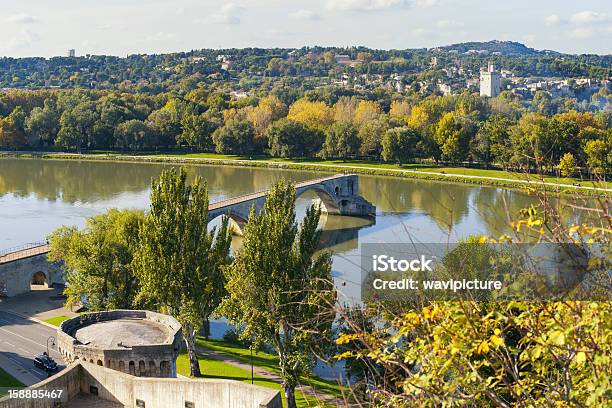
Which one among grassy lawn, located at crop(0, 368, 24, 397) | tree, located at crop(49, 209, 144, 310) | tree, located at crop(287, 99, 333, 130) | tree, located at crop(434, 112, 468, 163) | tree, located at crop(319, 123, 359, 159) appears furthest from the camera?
tree, located at crop(287, 99, 333, 130)

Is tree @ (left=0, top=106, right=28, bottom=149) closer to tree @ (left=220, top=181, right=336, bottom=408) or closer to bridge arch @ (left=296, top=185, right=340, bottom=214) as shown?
bridge arch @ (left=296, top=185, right=340, bottom=214)

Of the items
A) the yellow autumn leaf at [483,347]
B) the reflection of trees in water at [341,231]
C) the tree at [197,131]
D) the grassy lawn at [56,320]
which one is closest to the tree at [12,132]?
the tree at [197,131]

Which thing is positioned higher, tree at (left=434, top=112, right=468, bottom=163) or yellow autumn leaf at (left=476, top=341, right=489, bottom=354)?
yellow autumn leaf at (left=476, top=341, right=489, bottom=354)

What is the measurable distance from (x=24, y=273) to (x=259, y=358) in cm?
1374

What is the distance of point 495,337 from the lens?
18.6ft

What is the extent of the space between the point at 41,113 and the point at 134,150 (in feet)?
42.5

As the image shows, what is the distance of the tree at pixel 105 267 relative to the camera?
28078 millimetres

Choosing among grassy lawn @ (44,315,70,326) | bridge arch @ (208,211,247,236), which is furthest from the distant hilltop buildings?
grassy lawn @ (44,315,70,326)

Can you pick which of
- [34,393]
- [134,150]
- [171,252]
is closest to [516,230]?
[34,393]

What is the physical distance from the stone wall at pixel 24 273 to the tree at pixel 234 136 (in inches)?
2008

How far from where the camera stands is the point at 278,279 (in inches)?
868

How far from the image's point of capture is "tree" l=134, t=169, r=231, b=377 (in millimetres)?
24562

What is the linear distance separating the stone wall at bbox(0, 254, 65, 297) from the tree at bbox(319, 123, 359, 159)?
159ft

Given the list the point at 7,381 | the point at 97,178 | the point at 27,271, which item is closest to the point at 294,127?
the point at 97,178
